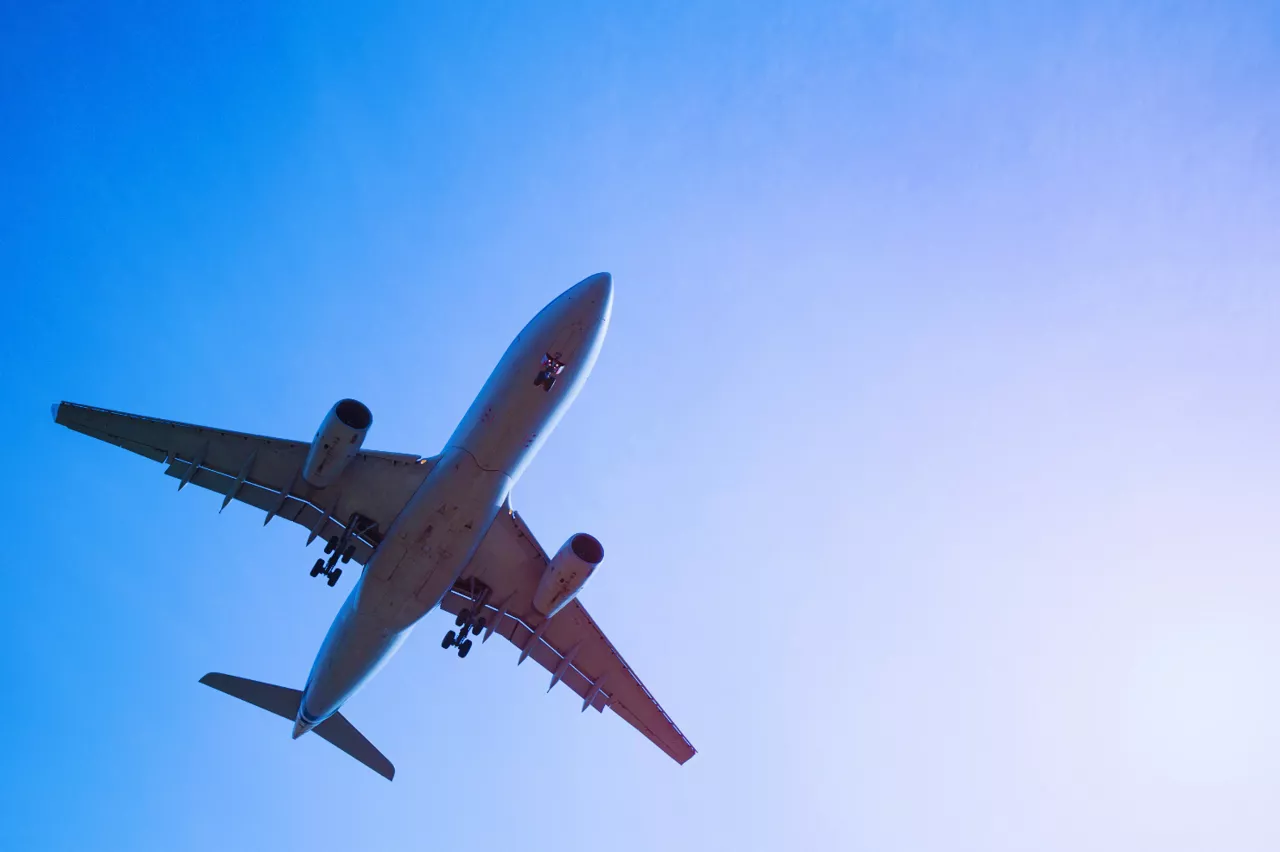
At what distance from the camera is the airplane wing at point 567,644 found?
78.3ft

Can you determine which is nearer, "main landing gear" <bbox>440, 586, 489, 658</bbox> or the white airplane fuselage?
the white airplane fuselage

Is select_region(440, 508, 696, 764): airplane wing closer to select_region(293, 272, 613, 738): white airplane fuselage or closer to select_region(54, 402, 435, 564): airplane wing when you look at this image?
select_region(293, 272, 613, 738): white airplane fuselage

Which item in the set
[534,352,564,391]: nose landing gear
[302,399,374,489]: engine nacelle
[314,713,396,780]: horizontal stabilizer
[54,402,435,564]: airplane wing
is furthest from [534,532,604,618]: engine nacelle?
[314,713,396,780]: horizontal stabilizer

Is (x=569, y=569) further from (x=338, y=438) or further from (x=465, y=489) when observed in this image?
(x=338, y=438)

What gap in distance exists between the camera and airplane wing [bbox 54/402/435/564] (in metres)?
21.4

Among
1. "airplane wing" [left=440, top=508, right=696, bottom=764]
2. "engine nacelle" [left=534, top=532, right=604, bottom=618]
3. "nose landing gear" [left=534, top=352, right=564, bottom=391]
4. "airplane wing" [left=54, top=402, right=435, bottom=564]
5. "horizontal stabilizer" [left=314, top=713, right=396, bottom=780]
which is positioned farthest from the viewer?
"horizontal stabilizer" [left=314, top=713, right=396, bottom=780]

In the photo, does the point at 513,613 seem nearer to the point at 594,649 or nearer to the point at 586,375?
the point at 594,649

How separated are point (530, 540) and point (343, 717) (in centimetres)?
789

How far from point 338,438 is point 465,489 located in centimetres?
313

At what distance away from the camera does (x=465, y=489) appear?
1967cm

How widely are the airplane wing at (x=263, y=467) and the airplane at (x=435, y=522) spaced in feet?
0.11

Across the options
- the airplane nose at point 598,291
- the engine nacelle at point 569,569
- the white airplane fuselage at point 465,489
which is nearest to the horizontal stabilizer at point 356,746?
the white airplane fuselage at point 465,489

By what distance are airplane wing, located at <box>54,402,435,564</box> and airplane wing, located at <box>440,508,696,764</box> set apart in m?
3.37

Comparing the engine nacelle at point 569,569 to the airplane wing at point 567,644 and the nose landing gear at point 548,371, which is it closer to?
the airplane wing at point 567,644
